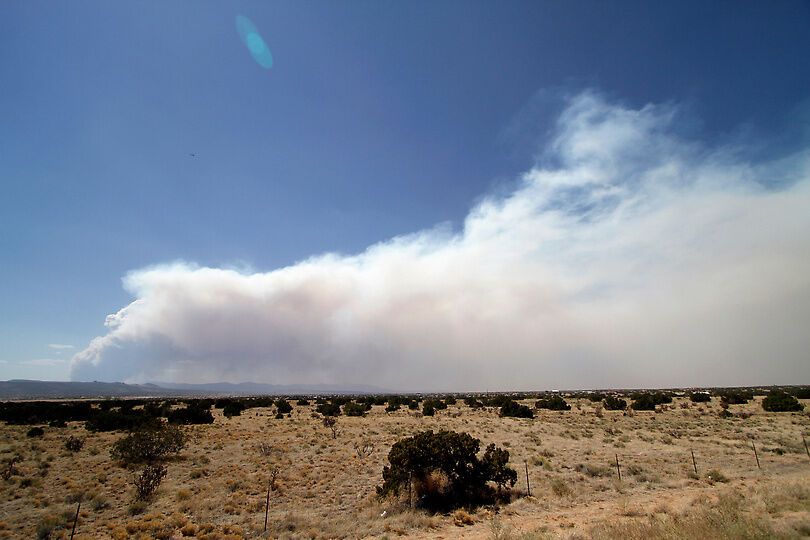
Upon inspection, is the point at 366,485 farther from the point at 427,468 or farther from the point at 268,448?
the point at 268,448

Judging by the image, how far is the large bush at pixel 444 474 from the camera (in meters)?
17.8

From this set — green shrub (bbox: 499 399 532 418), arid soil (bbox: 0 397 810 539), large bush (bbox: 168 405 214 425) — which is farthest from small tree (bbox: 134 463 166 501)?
green shrub (bbox: 499 399 532 418)

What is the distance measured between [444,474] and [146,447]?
1990cm

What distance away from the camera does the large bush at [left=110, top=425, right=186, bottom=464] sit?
25.3m

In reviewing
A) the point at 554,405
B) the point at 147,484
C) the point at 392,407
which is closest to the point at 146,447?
the point at 147,484

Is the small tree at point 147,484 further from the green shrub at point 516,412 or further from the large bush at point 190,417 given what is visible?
the green shrub at point 516,412

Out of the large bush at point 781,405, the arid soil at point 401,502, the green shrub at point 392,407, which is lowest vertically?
the arid soil at point 401,502

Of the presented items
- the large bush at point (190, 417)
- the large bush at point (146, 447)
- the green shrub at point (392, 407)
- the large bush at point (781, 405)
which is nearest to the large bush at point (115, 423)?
the large bush at point (190, 417)

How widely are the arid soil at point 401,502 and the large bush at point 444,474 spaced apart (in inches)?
36.3

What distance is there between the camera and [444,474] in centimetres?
1892

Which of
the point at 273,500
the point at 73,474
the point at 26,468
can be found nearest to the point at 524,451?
the point at 273,500

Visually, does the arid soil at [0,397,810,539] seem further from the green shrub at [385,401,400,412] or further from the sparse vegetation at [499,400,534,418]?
the green shrub at [385,401,400,412]

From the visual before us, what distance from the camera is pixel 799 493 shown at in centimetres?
1447

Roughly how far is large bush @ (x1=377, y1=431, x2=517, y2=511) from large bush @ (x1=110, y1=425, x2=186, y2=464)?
1698cm
